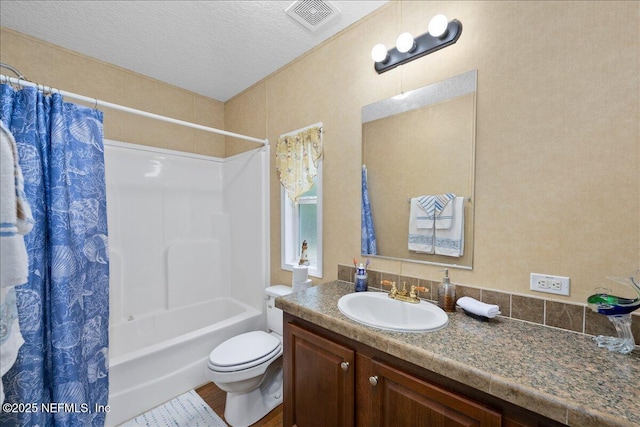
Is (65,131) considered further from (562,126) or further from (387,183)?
(562,126)

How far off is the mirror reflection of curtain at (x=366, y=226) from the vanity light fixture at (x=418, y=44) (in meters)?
0.62

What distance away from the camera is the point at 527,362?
0.81m

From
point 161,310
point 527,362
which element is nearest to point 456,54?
point 527,362

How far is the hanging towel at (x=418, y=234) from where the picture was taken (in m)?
1.44

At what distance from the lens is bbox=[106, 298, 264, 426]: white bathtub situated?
1672 mm

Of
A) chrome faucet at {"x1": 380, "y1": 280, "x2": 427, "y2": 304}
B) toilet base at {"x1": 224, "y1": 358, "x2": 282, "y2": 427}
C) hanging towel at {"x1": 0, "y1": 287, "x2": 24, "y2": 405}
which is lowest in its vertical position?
toilet base at {"x1": 224, "y1": 358, "x2": 282, "y2": 427}

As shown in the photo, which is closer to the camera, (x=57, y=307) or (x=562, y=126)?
(x=562, y=126)

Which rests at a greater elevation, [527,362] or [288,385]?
[527,362]

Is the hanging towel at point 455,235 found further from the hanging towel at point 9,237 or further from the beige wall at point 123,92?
the beige wall at point 123,92

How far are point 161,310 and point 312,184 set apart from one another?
1866 millimetres

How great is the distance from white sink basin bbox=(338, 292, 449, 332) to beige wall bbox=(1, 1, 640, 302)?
0.22 meters

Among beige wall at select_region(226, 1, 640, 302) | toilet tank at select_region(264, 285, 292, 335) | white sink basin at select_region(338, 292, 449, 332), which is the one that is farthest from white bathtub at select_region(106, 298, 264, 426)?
beige wall at select_region(226, 1, 640, 302)

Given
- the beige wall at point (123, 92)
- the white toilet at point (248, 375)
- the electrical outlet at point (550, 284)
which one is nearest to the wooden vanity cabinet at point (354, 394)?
the white toilet at point (248, 375)

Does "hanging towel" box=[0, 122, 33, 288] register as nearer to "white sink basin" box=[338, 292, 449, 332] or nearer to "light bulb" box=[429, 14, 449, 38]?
"white sink basin" box=[338, 292, 449, 332]
